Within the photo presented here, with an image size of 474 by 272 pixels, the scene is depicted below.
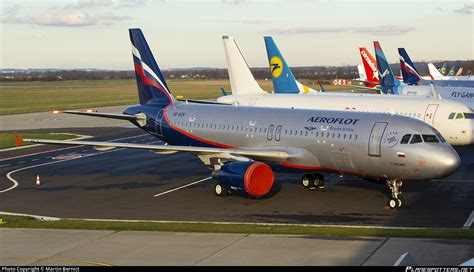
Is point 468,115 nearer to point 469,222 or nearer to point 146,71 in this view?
point 469,222

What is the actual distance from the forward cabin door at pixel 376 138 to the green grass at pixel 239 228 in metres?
5.88

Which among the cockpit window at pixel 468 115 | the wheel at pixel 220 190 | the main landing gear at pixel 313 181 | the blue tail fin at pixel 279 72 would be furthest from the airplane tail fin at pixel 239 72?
the wheel at pixel 220 190

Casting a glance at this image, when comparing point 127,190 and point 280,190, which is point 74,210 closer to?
point 127,190

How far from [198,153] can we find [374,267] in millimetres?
16836

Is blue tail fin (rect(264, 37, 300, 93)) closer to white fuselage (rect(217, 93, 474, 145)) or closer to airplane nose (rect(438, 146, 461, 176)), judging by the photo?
white fuselage (rect(217, 93, 474, 145))

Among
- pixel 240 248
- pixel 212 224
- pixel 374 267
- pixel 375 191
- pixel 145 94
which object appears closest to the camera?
pixel 374 267

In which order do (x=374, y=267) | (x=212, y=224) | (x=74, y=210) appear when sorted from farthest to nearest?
(x=74, y=210) → (x=212, y=224) → (x=374, y=267)

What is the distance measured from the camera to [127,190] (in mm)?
37844

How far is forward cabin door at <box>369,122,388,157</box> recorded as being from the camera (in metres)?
32.2

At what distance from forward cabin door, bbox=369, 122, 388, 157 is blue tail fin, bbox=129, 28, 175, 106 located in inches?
601

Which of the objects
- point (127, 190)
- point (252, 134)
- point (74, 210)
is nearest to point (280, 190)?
point (252, 134)

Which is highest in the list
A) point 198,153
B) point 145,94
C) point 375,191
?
point 145,94

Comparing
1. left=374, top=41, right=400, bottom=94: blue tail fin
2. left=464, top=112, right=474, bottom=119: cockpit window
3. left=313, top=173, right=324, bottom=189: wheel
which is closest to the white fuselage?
left=464, top=112, right=474, bottom=119: cockpit window

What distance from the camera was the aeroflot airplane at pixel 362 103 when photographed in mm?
44531
